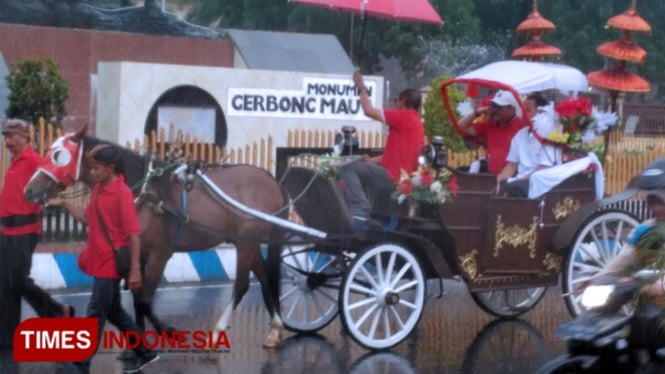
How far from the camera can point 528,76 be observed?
10.4m

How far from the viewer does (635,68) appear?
20.5 meters

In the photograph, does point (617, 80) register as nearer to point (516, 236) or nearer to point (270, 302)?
point (516, 236)

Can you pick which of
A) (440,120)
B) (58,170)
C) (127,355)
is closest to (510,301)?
(127,355)

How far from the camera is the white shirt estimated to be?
9.86 m

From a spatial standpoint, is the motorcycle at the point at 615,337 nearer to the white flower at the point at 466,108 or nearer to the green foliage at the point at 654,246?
the green foliage at the point at 654,246

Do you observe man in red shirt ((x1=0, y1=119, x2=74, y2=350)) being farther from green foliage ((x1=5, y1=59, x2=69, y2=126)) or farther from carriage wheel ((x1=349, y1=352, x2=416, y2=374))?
green foliage ((x1=5, y1=59, x2=69, y2=126))

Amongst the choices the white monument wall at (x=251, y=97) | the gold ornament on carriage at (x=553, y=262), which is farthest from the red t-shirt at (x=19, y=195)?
the white monument wall at (x=251, y=97)

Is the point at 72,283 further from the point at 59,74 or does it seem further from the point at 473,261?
the point at 59,74

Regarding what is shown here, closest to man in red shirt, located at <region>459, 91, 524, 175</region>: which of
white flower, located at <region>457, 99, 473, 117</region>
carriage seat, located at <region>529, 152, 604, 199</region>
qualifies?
white flower, located at <region>457, 99, 473, 117</region>

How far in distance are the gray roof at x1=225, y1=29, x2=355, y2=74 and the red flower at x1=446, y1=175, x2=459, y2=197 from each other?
13933mm

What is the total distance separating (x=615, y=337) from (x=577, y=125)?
4751 millimetres

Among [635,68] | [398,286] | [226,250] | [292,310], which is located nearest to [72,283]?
[226,250]

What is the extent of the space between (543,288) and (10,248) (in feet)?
15.4

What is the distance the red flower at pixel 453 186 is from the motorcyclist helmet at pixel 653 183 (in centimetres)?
318
